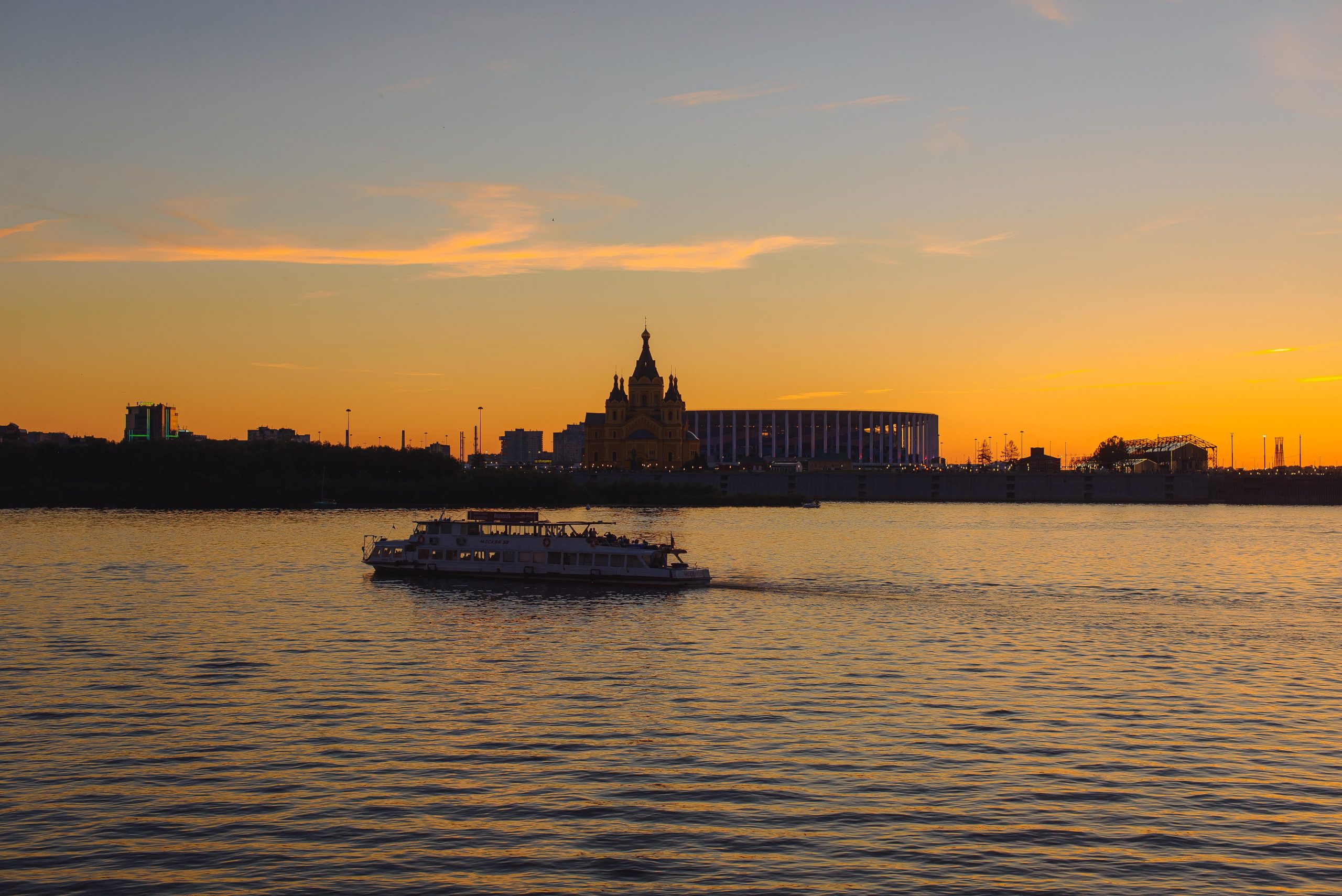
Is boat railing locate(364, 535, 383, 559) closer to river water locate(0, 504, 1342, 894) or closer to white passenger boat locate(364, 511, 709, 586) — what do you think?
white passenger boat locate(364, 511, 709, 586)

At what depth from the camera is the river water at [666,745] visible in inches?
1127

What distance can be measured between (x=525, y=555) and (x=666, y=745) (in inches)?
2407

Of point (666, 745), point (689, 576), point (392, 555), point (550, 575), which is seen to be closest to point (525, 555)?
point (550, 575)

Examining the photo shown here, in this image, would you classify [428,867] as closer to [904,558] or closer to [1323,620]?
[1323,620]

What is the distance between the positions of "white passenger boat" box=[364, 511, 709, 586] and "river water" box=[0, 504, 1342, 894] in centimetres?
988

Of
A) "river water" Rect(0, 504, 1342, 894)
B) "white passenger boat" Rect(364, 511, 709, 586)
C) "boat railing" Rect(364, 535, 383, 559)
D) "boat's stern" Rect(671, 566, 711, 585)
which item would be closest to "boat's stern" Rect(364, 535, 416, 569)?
"white passenger boat" Rect(364, 511, 709, 586)

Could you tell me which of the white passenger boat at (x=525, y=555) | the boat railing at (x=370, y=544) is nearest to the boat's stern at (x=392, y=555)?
the white passenger boat at (x=525, y=555)

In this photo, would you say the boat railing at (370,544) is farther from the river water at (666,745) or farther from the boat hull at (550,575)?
the river water at (666,745)

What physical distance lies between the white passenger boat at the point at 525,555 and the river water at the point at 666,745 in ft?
32.4

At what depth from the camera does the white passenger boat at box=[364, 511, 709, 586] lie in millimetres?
95938

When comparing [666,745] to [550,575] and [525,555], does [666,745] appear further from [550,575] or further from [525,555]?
[525,555]

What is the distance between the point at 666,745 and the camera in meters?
40.1

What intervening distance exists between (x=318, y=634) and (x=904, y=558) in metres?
73.7

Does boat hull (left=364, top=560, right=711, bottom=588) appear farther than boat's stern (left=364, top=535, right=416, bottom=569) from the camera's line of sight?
No
